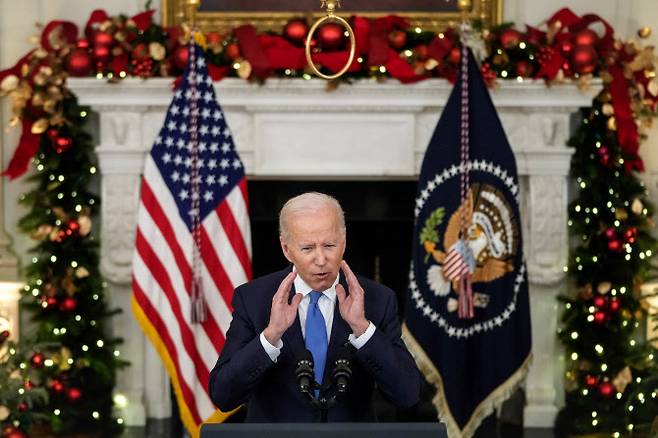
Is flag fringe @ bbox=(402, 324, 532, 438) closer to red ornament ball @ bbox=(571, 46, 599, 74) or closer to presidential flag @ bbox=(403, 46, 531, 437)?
presidential flag @ bbox=(403, 46, 531, 437)

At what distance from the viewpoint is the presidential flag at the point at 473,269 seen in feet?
22.1

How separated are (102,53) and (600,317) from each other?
11.3 ft

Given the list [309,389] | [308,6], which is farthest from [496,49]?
[309,389]

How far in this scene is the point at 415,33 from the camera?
7160 millimetres

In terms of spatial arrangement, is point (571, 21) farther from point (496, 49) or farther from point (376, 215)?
point (376, 215)

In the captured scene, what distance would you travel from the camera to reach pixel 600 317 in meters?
7.20

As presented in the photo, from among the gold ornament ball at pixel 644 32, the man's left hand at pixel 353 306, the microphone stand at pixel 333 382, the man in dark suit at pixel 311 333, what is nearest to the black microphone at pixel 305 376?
the microphone stand at pixel 333 382

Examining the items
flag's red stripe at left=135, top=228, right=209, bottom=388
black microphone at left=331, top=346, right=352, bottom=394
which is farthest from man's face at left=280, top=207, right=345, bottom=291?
flag's red stripe at left=135, top=228, right=209, bottom=388

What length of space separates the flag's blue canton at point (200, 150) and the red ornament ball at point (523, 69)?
1.84 metres

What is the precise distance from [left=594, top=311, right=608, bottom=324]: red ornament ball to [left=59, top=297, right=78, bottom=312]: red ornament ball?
3214 millimetres

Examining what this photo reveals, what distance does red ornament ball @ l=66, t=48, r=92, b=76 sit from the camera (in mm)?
7086

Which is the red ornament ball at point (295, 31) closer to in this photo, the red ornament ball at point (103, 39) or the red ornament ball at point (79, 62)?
the red ornament ball at point (103, 39)

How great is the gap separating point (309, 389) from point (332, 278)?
0.46 metres

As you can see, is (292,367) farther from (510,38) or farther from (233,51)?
(510,38)
